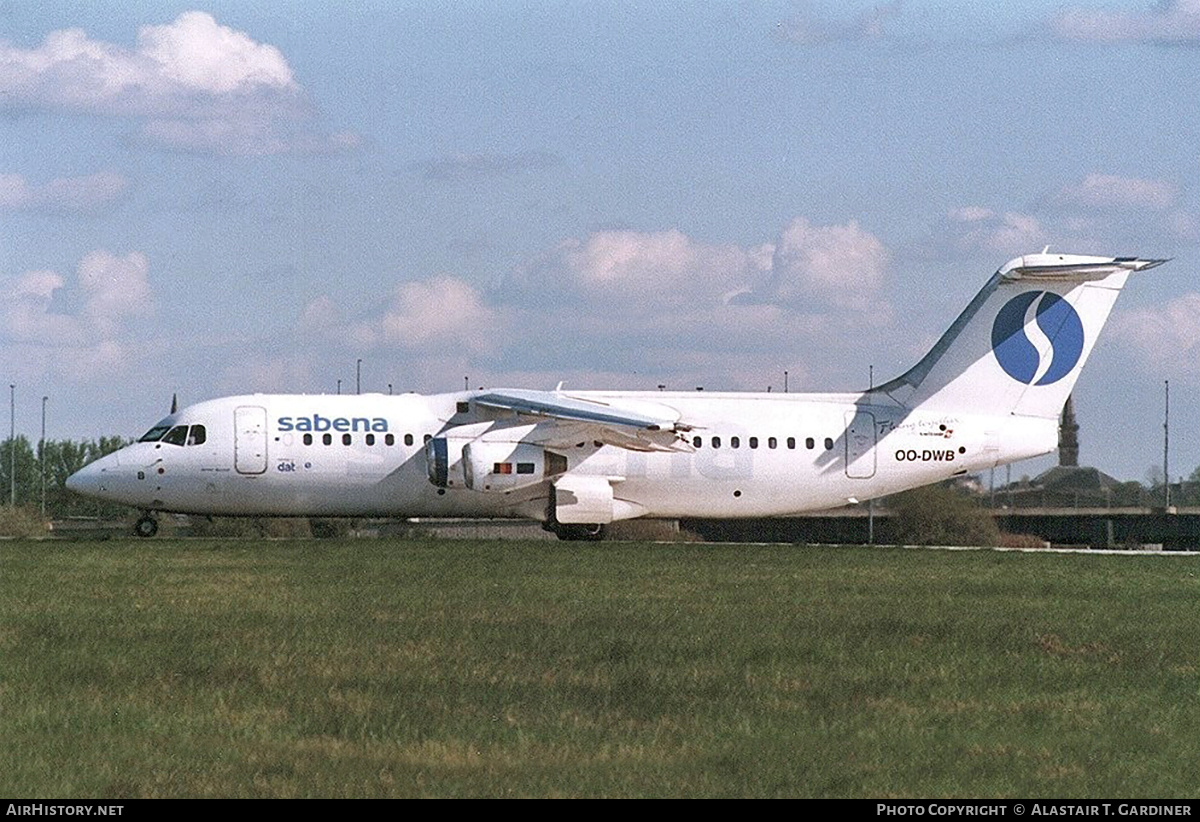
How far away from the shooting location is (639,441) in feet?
139

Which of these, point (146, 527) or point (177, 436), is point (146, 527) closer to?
point (146, 527)

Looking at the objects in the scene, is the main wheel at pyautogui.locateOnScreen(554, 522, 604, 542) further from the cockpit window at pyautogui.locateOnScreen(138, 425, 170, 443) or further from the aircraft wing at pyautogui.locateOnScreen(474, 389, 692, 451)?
the cockpit window at pyautogui.locateOnScreen(138, 425, 170, 443)

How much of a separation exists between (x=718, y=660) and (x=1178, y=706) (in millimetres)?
4114

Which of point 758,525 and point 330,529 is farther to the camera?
point 758,525

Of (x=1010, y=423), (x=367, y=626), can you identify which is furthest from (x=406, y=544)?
(x=367, y=626)

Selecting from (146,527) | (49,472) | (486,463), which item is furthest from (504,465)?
(49,472)

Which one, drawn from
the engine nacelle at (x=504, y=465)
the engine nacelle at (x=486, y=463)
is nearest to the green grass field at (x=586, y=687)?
the engine nacelle at (x=486, y=463)

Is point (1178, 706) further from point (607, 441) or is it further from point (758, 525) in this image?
point (758, 525)

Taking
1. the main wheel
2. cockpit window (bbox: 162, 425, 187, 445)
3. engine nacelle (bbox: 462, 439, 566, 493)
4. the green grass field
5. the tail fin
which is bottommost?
the green grass field

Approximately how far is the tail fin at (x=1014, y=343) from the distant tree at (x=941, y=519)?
8.24 meters

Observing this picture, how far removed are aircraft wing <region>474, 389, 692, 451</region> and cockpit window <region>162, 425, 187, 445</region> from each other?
253 inches

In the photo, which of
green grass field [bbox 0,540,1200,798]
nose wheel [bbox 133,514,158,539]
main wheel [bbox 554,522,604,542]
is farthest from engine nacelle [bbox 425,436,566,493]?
green grass field [bbox 0,540,1200,798]

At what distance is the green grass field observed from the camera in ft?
38.5

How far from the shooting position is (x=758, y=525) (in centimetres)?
6844
